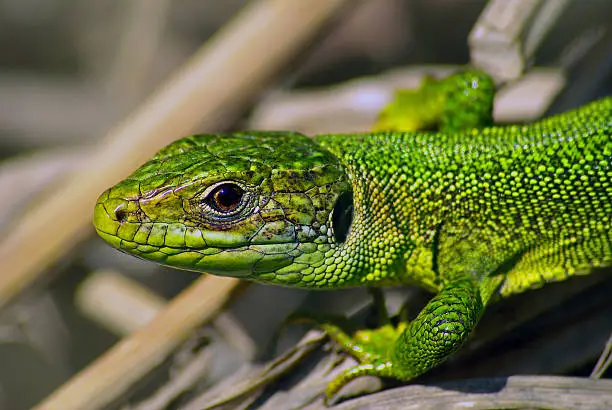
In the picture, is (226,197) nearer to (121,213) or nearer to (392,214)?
(121,213)

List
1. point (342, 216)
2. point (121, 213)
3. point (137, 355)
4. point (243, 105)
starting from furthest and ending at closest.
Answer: point (243, 105), point (137, 355), point (342, 216), point (121, 213)

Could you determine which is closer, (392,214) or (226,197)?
(226,197)

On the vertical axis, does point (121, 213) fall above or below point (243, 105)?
below

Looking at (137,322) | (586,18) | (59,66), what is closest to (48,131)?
(59,66)

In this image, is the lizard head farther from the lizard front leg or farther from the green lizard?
the lizard front leg

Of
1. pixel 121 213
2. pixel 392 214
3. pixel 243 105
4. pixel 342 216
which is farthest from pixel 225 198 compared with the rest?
pixel 243 105

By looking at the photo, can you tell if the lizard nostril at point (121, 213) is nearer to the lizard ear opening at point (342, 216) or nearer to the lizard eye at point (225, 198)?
the lizard eye at point (225, 198)

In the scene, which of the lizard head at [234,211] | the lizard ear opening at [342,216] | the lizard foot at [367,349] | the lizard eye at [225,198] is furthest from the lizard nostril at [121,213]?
the lizard foot at [367,349]
